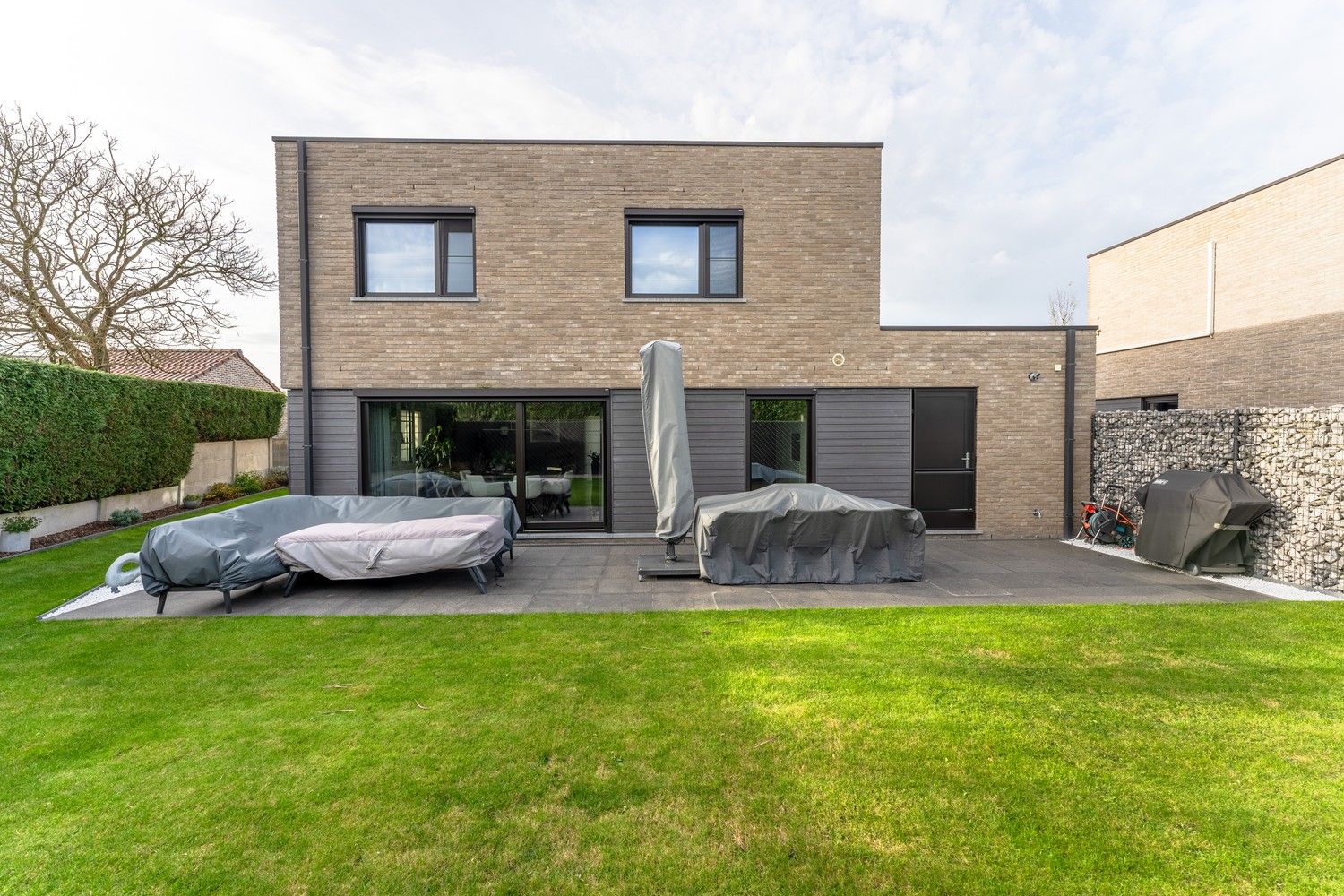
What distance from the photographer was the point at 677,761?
291 centimetres

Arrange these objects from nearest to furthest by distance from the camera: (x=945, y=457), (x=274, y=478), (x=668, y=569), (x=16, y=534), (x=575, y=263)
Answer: (x=668, y=569)
(x=16, y=534)
(x=575, y=263)
(x=945, y=457)
(x=274, y=478)

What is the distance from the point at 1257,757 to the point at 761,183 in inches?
329

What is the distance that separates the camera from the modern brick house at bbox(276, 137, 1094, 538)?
337 inches

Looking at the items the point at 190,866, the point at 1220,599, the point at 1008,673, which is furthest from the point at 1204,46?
the point at 190,866

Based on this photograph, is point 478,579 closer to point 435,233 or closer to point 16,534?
point 435,233

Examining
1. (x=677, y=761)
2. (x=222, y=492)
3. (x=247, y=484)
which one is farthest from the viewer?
(x=247, y=484)

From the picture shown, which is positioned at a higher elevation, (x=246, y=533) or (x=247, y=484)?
(x=246, y=533)

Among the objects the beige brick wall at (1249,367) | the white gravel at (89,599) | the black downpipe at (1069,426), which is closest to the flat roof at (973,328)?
the black downpipe at (1069,426)

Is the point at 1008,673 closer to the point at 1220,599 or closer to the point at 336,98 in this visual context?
the point at 1220,599

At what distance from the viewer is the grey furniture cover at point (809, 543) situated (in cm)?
629

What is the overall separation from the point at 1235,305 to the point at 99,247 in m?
27.5

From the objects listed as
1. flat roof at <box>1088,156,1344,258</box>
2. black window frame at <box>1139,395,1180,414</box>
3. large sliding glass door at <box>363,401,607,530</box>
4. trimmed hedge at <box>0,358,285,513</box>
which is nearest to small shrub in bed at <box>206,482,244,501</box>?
trimmed hedge at <box>0,358,285,513</box>

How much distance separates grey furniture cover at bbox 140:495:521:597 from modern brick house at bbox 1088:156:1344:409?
16.7 metres

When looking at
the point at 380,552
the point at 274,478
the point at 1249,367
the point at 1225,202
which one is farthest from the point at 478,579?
the point at 1225,202
